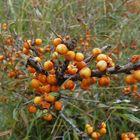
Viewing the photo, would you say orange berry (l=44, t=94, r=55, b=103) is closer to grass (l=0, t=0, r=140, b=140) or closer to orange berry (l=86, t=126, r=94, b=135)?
grass (l=0, t=0, r=140, b=140)

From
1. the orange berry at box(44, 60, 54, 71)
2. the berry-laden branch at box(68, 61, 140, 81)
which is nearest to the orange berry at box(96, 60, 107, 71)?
the berry-laden branch at box(68, 61, 140, 81)

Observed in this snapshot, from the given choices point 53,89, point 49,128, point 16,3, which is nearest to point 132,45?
point 16,3

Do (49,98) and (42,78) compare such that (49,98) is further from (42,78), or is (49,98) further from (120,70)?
(120,70)

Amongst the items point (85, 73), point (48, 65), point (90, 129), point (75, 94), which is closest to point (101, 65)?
point (85, 73)

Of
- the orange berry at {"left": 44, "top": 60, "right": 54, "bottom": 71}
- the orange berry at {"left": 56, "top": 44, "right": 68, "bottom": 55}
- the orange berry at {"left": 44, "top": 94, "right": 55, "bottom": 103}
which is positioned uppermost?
the orange berry at {"left": 56, "top": 44, "right": 68, "bottom": 55}

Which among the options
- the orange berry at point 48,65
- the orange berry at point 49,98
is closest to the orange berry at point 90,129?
the orange berry at point 49,98

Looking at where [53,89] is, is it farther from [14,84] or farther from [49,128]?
[49,128]

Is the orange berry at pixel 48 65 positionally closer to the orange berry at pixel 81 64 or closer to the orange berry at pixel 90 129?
the orange berry at pixel 81 64

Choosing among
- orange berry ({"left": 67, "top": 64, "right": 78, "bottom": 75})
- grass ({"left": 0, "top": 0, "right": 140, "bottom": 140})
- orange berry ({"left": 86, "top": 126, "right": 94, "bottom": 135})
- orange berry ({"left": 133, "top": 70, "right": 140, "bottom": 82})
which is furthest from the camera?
grass ({"left": 0, "top": 0, "right": 140, "bottom": 140})

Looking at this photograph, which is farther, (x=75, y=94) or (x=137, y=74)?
(x=75, y=94)
